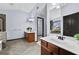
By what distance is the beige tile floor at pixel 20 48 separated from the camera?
1923 mm

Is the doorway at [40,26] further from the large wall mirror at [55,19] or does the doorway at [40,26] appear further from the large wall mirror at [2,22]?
the large wall mirror at [2,22]

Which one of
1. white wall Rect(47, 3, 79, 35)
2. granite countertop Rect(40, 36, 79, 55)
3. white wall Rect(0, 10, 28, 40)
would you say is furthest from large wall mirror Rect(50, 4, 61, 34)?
white wall Rect(0, 10, 28, 40)

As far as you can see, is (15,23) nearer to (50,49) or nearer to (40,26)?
(40,26)

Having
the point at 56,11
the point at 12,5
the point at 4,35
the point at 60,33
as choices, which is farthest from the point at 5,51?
the point at 56,11

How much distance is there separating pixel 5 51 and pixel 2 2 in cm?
86

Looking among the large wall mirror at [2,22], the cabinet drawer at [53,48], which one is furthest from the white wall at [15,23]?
the cabinet drawer at [53,48]

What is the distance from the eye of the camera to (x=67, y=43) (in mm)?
1791

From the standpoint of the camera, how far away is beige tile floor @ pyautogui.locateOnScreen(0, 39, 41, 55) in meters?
1.92

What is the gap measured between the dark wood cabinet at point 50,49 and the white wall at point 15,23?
0.46 meters

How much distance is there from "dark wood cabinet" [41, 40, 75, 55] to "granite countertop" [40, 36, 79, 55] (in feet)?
0.19
